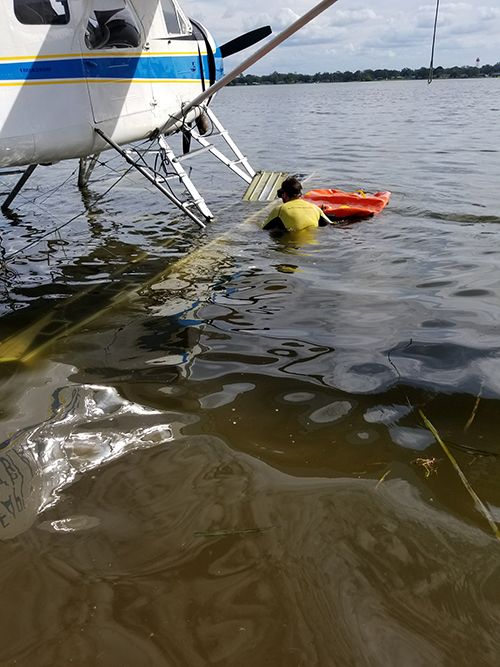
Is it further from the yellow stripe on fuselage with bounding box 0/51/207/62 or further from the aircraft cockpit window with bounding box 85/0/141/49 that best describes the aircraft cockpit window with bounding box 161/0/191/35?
the aircraft cockpit window with bounding box 85/0/141/49

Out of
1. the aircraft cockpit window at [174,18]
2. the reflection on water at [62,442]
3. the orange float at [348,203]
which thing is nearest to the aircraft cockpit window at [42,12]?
the aircraft cockpit window at [174,18]

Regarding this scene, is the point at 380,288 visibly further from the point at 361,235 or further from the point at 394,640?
the point at 394,640

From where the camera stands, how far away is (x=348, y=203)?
922cm

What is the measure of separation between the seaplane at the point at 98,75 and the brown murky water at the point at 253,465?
5.43ft

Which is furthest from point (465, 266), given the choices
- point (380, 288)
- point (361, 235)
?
point (361, 235)

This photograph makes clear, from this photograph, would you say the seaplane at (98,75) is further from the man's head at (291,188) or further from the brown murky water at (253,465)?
the brown murky water at (253,465)

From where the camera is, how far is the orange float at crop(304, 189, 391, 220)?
8781 millimetres

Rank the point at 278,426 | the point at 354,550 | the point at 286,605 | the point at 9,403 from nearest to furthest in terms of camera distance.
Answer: the point at 286,605 < the point at 354,550 < the point at 278,426 < the point at 9,403

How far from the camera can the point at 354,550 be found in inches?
92.6

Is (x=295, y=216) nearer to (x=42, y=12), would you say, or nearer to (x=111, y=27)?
(x=111, y=27)

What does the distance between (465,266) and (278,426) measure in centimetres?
400

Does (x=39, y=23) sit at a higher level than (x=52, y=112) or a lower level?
higher

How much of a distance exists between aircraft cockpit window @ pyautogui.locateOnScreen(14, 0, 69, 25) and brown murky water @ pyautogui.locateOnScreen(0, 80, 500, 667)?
2.71 meters

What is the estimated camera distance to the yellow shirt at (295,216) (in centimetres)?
796
